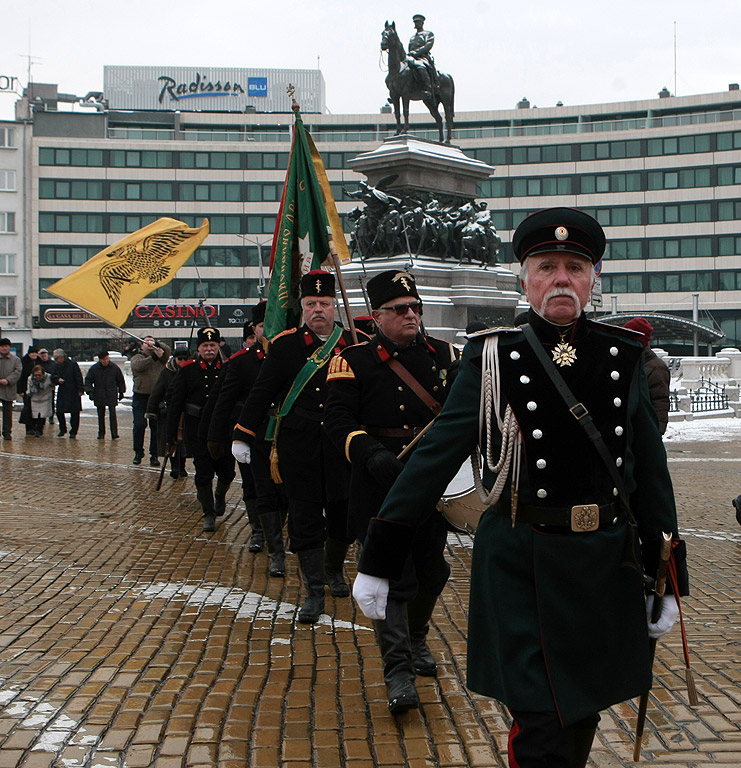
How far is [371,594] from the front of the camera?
3.33 m

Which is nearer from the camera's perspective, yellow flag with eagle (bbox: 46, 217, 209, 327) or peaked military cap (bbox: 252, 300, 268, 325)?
peaked military cap (bbox: 252, 300, 268, 325)

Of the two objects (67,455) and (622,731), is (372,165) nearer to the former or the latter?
(67,455)

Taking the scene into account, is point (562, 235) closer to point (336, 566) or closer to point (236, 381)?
point (336, 566)

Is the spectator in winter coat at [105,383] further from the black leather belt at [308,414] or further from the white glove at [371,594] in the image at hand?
the white glove at [371,594]

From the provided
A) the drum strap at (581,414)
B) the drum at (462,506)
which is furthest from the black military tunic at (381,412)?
the drum strap at (581,414)

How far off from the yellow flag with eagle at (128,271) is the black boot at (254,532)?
568 cm

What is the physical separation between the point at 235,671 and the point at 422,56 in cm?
2029

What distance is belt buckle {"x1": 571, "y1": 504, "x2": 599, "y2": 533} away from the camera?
3113 mm

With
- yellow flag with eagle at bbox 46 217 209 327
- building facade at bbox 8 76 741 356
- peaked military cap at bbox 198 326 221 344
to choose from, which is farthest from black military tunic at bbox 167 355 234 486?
building facade at bbox 8 76 741 356

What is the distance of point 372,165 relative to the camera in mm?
21719

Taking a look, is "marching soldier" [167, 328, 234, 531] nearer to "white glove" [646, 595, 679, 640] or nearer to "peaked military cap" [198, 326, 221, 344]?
"peaked military cap" [198, 326, 221, 344]

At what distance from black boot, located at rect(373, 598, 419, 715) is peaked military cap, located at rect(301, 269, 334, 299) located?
2479 millimetres

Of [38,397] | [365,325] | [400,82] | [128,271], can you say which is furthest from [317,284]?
[400,82]

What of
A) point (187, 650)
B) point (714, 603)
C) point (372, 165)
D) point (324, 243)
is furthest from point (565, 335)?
point (372, 165)
